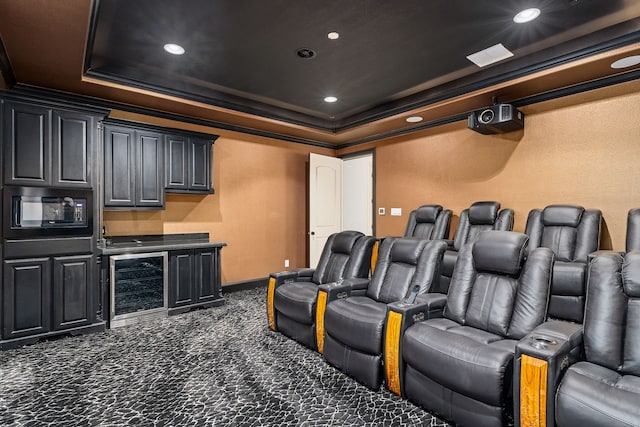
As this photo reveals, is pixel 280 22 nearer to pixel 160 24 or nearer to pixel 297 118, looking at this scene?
pixel 160 24

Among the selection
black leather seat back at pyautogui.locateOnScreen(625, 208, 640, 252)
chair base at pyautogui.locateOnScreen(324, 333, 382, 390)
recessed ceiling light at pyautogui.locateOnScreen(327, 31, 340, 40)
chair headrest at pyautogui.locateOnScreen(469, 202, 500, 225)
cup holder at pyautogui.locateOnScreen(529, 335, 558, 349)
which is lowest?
chair base at pyautogui.locateOnScreen(324, 333, 382, 390)

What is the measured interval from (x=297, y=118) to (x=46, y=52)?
3516 mm

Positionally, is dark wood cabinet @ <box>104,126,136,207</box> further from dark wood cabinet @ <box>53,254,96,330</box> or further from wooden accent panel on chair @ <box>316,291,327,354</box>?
wooden accent panel on chair @ <box>316,291,327,354</box>

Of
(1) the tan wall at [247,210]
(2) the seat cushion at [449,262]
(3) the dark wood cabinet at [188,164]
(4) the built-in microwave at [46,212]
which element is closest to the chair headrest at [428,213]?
(2) the seat cushion at [449,262]

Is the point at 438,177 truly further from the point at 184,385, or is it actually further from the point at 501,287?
the point at 184,385

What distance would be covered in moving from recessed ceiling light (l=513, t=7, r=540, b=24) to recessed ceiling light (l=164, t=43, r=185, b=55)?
319 cm

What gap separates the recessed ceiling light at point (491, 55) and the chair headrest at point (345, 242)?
2.32m

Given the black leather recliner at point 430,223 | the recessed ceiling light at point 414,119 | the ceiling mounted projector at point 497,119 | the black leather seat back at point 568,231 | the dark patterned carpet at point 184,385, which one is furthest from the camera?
the recessed ceiling light at point 414,119

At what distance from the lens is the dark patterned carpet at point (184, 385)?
2.18 metres

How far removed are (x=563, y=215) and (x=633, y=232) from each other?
0.60m

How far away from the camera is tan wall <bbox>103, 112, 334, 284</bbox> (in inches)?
191

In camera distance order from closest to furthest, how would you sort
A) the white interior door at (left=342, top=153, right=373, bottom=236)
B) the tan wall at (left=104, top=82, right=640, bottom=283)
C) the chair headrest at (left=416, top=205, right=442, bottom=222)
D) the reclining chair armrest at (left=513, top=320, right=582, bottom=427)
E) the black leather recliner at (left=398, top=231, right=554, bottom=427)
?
the reclining chair armrest at (left=513, top=320, right=582, bottom=427) → the black leather recliner at (left=398, top=231, right=554, bottom=427) → the tan wall at (left=104, top=82, right=640, bottom=283) → the chair headrest at (left=416, top=205, right=442, bottom=222) → the white interior door at (left=342, top=153, right=373, bottom=236)

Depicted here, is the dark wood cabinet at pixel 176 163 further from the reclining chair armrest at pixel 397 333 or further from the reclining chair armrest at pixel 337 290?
the reclining chair armrest at pixel 397 333

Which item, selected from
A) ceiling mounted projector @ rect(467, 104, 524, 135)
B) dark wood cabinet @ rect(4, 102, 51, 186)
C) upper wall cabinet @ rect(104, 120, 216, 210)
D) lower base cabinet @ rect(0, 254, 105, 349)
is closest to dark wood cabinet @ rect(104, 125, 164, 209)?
upper wall cabinet @ rect(104, 120, 216, 210)
